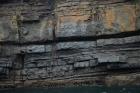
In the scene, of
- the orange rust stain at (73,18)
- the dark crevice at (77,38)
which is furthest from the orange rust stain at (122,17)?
the orange rust stain at (73,18)

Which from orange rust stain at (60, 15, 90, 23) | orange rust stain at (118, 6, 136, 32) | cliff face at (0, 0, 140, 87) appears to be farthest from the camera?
orange rust stain at (60, 15, 90, 23)

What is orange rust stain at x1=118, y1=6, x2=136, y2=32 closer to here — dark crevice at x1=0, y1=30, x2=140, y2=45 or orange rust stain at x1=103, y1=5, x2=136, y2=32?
orange rust stain at x1=103, y1=5, x2=136, y2=32

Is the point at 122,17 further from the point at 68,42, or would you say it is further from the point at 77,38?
the point at 68,42

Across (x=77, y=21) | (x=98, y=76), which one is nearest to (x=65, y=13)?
(x=77, y=21)

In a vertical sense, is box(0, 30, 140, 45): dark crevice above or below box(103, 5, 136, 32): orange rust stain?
below

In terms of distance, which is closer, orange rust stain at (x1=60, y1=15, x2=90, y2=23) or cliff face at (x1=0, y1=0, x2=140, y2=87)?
cliff face at (x1=0, y1=0, x2=140, y2=87)

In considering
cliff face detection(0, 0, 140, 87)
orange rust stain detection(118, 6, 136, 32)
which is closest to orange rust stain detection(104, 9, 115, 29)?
cliff face detection(0, 0, 140, 87)

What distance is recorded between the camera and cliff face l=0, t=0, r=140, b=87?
1534 centimetres

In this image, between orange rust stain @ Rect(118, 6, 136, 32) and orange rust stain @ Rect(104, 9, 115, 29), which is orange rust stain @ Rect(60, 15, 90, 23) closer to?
orange rust stain @ Rect(104, 9, 115, 29)

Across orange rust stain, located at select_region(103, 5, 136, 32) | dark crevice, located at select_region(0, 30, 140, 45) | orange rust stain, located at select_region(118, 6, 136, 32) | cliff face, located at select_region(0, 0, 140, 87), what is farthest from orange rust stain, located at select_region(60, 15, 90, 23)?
orange rust stain, located at select_region(118, 6, 136, 32)

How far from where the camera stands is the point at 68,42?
15914 mm

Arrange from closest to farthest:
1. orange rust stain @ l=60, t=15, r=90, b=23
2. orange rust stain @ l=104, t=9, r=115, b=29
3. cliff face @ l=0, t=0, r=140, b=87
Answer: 1. cliff face @ l=0, t=0, r=140, b=87
2. orange rust stain @ l=104, t=9, r=115, b=29
3. orange rust stain @ l=60, t=15, r=90, b=23

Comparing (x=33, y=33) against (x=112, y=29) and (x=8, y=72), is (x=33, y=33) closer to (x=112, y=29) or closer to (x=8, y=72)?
(x=8, y=72)

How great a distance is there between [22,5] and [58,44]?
2.21 meters
